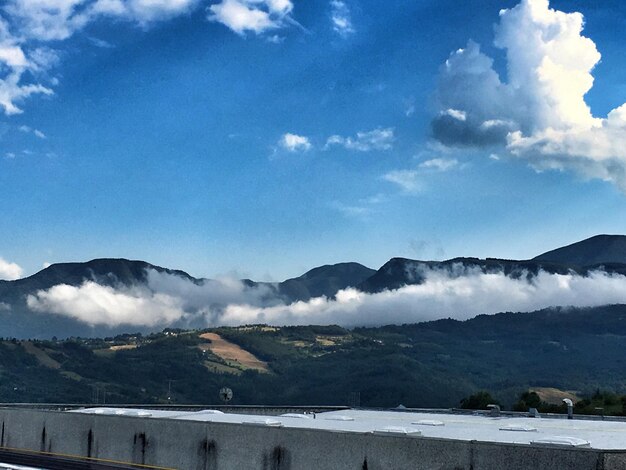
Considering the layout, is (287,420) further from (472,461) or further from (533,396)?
(533,396)

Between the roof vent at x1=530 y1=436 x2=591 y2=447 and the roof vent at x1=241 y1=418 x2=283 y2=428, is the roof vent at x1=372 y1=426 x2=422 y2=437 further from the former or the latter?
the roof vent at x1=241 y1=418 x2=283 y2=428

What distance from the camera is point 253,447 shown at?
31.5 metres

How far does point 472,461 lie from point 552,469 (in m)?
2.61

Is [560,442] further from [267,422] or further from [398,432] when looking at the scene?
[267,422]

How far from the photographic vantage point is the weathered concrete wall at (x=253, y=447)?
2470cm

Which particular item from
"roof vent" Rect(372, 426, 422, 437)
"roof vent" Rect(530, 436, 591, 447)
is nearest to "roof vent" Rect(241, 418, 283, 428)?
"roof vent" Rect(372, 426, 422, 437)

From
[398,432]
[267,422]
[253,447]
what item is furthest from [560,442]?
[267,422]

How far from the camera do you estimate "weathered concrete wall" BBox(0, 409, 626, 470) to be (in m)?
24.7

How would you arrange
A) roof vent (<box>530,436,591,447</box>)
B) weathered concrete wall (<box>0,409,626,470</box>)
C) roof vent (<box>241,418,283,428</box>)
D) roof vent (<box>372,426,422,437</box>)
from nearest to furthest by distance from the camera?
1. weathered concrete wall (<box>0,409,626,470</box>)
2. roof vent (<box>530,436,591,447</box>)
3. roof vent (<box>372,426,422,437</box>)
4. roof vent (<box>241,418,283,428</box>)

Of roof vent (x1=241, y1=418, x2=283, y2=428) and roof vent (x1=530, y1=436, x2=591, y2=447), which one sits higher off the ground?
roof vent (x1=530, y1=436, x2=591, y2=447)

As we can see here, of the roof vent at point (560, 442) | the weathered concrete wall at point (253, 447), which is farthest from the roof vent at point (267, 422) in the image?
the roof vent at point (560, 442)

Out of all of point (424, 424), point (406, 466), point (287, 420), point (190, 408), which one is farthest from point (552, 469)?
point (190, 408)

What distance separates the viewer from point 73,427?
39312 millimetres

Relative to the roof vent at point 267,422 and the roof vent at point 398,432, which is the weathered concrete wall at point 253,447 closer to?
the roof vent at point 398,432
